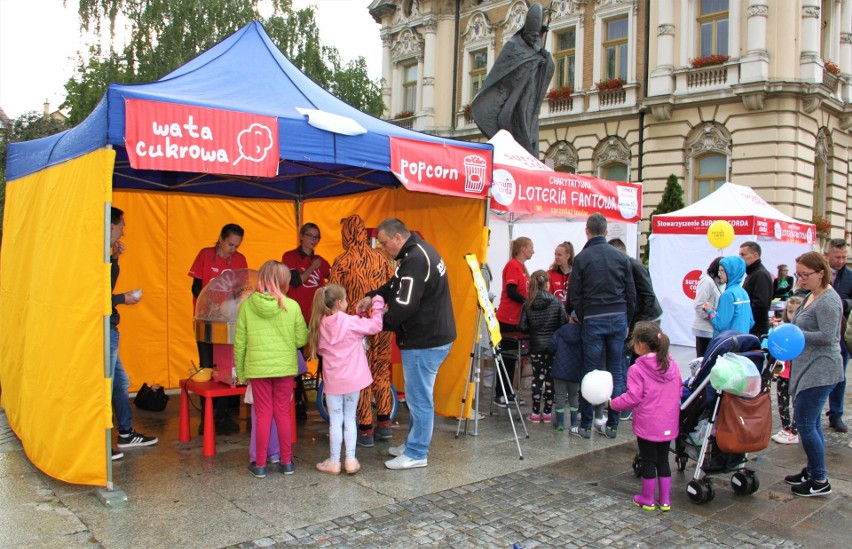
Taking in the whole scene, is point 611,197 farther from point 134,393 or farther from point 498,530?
point 134,393

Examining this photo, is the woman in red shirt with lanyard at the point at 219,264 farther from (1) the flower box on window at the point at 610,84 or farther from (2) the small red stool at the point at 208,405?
(1) the flower box on window at the point at 610,84

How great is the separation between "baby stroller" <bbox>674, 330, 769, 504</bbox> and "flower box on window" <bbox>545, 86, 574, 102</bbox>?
21457 mm

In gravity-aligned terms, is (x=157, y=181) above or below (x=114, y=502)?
above

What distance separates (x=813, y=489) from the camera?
16.1 feet

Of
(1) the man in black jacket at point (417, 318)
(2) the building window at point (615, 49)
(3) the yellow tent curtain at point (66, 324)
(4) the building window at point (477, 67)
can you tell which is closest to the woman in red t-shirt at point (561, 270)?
(1) the man in black jacket at point (417, 318)

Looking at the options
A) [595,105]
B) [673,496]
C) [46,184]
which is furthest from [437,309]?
[595,105]

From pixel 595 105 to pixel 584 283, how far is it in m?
19.5

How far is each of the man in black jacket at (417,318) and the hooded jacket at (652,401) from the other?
1.32m

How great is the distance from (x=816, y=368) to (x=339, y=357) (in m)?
3.36

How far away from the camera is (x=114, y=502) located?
430 centimetres

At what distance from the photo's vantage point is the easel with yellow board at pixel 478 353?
584 cm

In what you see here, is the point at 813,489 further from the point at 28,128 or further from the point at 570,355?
the point at 28,128

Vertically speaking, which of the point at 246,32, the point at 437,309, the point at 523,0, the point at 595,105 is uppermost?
the point at 523,0

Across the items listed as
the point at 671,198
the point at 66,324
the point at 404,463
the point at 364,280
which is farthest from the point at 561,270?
the point at 671,198
